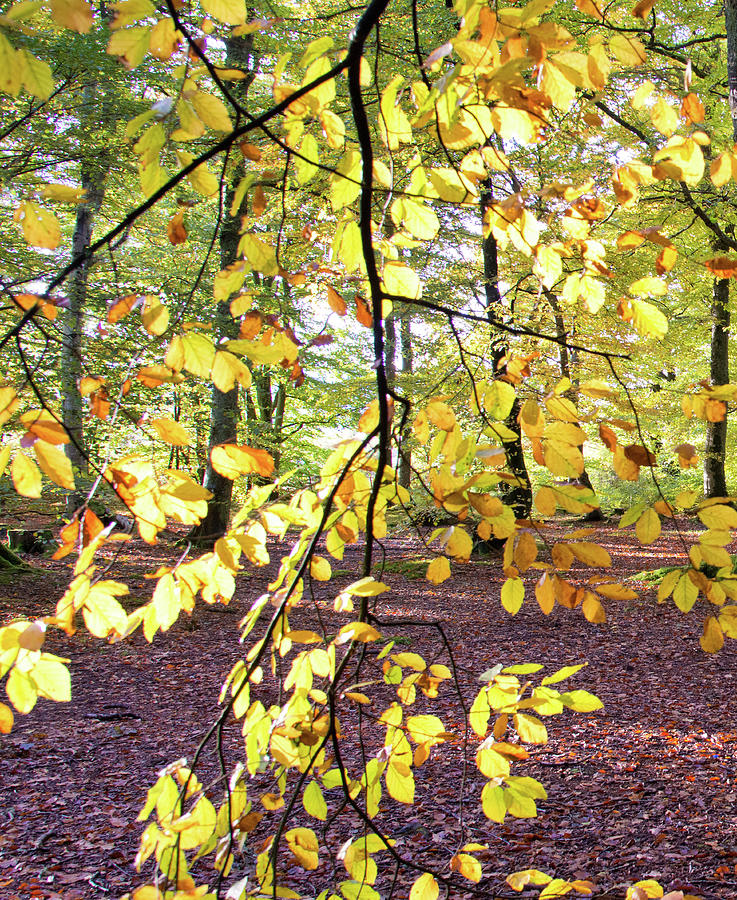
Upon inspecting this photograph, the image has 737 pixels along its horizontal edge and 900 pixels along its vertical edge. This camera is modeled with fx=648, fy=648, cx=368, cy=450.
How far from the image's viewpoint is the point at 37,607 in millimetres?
6055

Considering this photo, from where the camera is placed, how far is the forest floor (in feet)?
8.95

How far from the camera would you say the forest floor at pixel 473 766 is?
2.73 m

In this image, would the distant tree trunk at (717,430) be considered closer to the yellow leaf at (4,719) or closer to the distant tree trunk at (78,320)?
the distant tree trunk at (78,320)

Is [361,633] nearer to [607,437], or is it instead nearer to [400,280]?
[607,437]

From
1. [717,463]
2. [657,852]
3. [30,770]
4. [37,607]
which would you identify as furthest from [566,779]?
[717,463]

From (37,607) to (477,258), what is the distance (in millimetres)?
8793

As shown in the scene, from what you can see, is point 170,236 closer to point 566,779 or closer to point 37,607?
point 566,779

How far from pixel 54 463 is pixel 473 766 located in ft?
11.7

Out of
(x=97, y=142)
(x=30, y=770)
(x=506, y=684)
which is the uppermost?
(x=97, y=142)

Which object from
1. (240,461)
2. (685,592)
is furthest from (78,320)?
(685,592)

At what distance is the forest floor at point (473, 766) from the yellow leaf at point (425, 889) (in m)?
0.33

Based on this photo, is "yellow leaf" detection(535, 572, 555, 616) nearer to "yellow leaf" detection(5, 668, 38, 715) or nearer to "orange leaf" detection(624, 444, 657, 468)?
"orange leaf" detection(624, 444, 657, 468)

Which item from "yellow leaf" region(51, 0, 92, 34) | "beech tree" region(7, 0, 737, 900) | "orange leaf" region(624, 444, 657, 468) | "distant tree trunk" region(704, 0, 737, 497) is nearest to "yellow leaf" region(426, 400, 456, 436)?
"beech tree" region(7, 0, 737, 900)

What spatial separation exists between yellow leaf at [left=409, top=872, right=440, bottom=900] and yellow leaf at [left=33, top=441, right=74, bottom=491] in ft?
2.56
